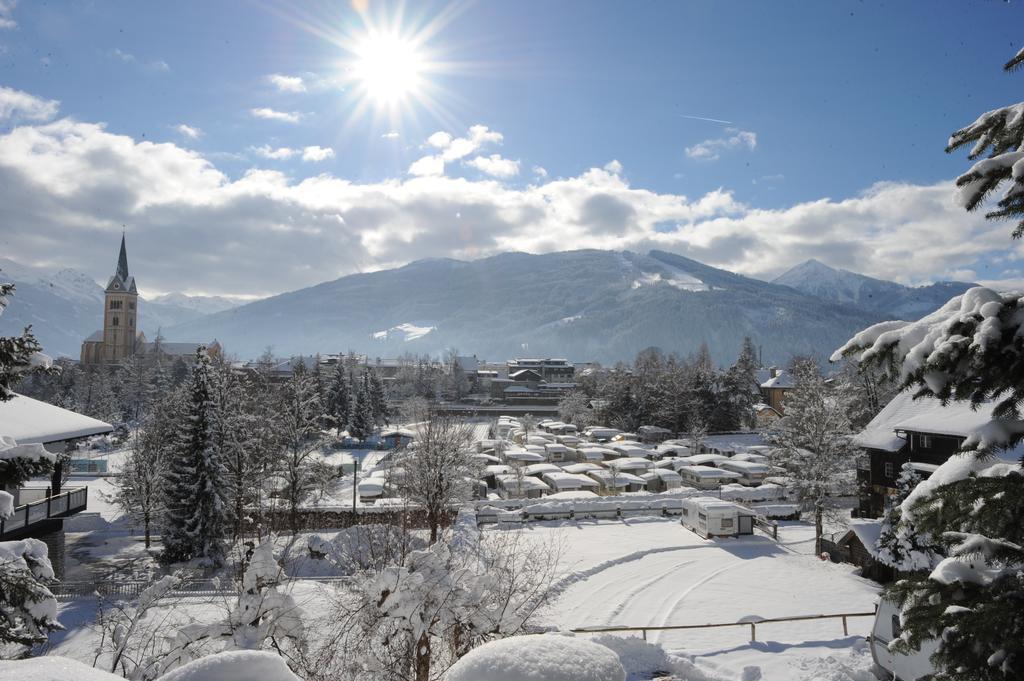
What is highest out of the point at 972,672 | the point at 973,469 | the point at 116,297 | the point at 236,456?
the point at 116,297

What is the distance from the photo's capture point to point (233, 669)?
12.2ft

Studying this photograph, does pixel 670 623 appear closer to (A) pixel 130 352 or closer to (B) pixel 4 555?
(B) pixel 4 555

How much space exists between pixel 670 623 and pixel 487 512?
714 inches

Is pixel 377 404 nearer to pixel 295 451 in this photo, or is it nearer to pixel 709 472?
pixel 295 451

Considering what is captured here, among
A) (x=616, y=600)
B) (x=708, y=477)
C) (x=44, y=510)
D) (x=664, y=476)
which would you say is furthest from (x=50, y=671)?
(x=708, y=477)

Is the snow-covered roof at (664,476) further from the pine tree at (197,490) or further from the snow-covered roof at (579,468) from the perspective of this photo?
the pine tree at (197,490)

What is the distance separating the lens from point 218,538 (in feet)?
88.9

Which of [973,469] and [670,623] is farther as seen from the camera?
[670,623]

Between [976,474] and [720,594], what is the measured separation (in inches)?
789

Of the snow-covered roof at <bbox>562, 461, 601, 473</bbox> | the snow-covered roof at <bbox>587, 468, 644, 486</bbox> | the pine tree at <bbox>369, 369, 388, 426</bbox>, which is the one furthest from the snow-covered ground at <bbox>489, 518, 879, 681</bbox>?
the pine tree at <bbox>369, 369, 388, 426</bbox>

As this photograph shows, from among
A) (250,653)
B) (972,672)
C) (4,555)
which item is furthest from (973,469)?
(4,555)

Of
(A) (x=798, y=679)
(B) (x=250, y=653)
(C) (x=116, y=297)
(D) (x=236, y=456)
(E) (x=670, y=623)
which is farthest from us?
(C) (x=116, y=297)

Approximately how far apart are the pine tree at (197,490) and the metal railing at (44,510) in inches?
183

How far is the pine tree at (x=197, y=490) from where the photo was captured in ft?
86.3
